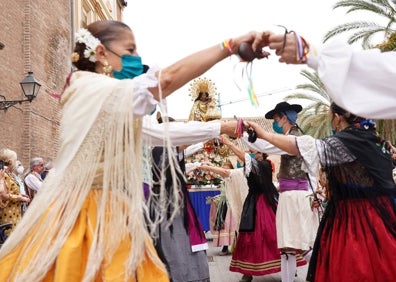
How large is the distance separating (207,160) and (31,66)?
5.78 m

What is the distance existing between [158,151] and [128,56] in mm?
1594

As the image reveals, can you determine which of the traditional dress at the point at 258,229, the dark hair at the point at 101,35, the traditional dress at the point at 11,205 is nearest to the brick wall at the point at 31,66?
the traditional dress at the point at 11,205

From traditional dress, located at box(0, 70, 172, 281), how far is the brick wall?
9.64 meters

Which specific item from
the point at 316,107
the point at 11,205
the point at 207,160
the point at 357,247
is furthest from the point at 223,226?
the point at 316,107

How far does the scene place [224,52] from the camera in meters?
2.01

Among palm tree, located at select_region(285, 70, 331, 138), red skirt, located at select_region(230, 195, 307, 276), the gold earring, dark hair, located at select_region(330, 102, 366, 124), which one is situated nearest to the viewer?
the gold earring

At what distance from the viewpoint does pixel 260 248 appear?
6203 mm

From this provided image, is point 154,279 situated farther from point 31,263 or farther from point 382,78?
point 382,78

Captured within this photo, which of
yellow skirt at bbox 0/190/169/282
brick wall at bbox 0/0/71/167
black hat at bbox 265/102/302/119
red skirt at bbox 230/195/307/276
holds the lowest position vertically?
red skirt at bbox 230/195/307/276

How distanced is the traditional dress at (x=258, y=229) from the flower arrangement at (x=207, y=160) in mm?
1257

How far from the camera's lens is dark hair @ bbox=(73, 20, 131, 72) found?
2.36 metres

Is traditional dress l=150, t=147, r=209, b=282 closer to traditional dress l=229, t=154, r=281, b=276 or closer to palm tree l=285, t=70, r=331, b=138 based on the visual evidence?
traditional dress l=229, t=154, r=281, b=276

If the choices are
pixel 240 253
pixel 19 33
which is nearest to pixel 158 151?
pixel 240 253

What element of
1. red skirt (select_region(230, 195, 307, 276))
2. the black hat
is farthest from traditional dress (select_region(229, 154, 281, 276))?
the black hat
